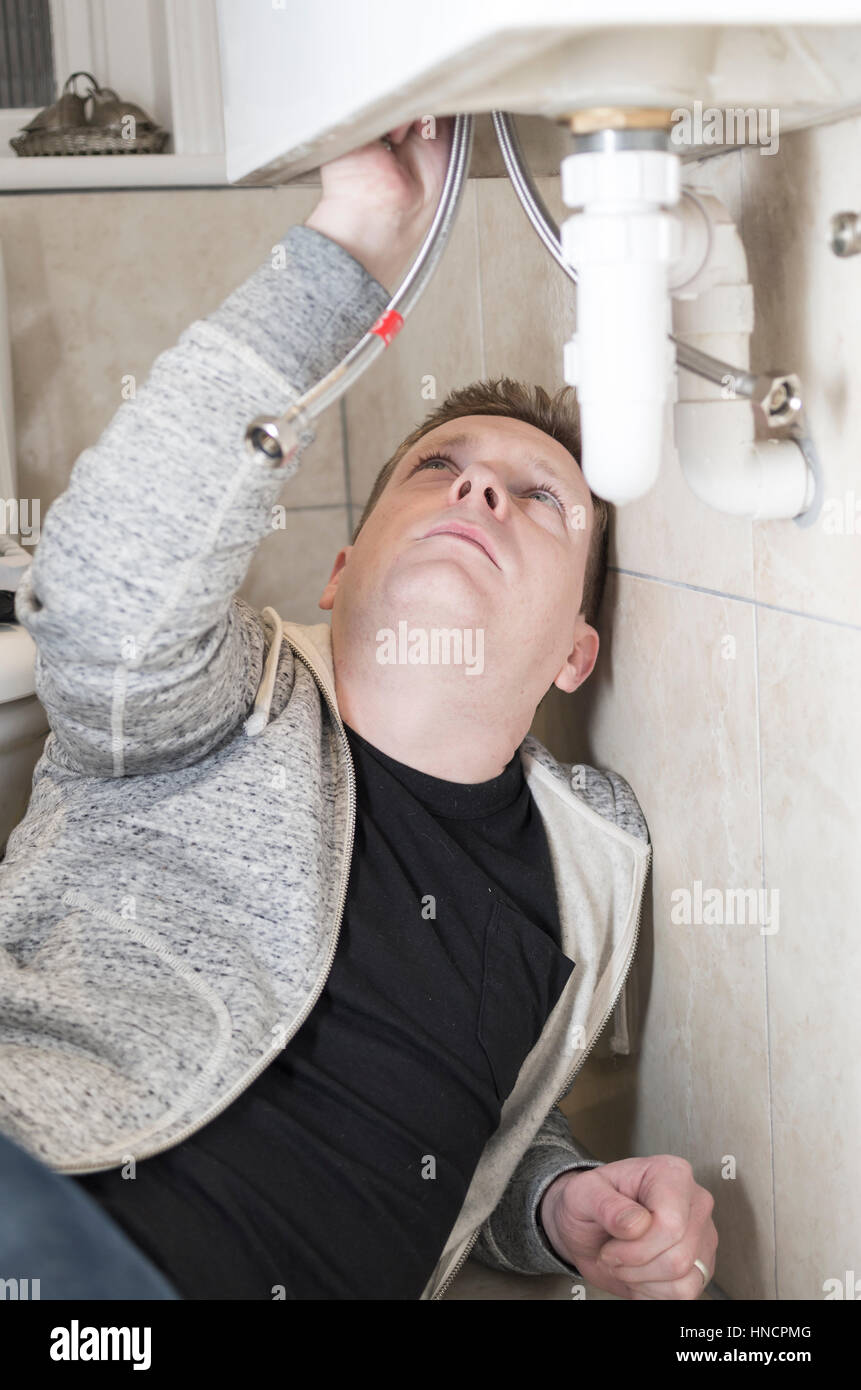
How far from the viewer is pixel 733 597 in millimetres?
923

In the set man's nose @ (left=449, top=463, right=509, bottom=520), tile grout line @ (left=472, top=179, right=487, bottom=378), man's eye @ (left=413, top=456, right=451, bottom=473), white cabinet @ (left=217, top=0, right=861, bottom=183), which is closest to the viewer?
white cabinet @ (left=217, top=0, right=861, bottom=183)

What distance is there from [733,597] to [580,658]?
231 mm

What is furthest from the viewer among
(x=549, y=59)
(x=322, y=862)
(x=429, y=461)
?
(x=429, y=461)

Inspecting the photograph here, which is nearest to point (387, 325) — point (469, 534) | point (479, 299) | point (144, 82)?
point (469, 534)

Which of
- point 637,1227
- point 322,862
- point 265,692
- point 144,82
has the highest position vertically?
point 144,82

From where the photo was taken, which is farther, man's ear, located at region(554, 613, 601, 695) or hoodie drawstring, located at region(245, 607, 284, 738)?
man's ear, located at region(554, 613, 601, 695)

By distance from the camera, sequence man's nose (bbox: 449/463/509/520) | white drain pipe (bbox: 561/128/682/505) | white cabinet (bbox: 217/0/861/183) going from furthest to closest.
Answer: man's nose (bbox: 449/463/509/520)
white drain pipe (bbox: 561/128/682/505)
white cabinet (bbox: 217/0/861/183)

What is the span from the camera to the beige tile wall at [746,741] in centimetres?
79

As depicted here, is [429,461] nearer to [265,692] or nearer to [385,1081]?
[265,692]

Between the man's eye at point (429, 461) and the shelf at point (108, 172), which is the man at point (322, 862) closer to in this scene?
the man's eye at point (429, 461)

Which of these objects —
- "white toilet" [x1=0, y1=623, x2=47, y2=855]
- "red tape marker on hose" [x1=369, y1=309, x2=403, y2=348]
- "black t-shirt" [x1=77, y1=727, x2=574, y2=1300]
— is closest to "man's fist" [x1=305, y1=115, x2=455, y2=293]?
"red tape marker on hose" [x1=369, y1=309, x2=403, y2=348]

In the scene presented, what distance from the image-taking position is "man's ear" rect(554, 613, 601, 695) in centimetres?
113

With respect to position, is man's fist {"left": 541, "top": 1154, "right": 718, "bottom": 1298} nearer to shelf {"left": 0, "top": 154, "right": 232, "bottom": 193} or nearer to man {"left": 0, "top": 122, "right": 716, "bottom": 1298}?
man {"left": 0, "top": 122, "right": 716, "bottom": 1298}
